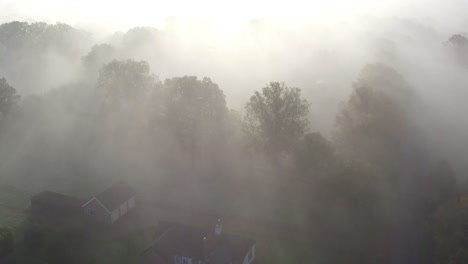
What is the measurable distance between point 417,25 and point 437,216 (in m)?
70.3

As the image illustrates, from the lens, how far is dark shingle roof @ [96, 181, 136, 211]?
110 feet

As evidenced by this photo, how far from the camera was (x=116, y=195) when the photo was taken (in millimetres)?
34875

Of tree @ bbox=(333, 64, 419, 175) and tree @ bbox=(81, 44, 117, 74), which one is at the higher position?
tree @ bbox=(81, 44, 117, 74)

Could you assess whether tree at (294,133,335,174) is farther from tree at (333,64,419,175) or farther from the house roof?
the house roof

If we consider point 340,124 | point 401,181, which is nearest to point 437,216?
point 401,181

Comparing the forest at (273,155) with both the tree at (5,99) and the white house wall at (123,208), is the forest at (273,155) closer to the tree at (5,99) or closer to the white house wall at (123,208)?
the tree at (5,99)

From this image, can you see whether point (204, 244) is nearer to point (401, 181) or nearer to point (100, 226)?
point (100, 226)

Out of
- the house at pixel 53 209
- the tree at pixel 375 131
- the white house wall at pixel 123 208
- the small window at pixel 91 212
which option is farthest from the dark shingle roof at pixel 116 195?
the tree at pixel 375 131

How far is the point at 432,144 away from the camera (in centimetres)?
4203

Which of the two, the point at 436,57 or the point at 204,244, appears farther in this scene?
the point at 436,57

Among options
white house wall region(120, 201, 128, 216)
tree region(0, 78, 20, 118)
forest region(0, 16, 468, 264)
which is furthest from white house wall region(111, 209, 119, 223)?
tree region(0, 78, 20, 118)

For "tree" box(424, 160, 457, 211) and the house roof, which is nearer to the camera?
the house roof

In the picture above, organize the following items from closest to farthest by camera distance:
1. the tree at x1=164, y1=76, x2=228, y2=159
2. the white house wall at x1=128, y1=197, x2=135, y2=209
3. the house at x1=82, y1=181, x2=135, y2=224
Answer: the house at x1=82, y1=181, x2=135, y2=224, the white house wall at x1=128, y1=197, x2=135, y2=209, the tree at x1=164, y1=76, x2=228, y2=159

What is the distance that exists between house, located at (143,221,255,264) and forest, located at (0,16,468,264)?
221 cm
